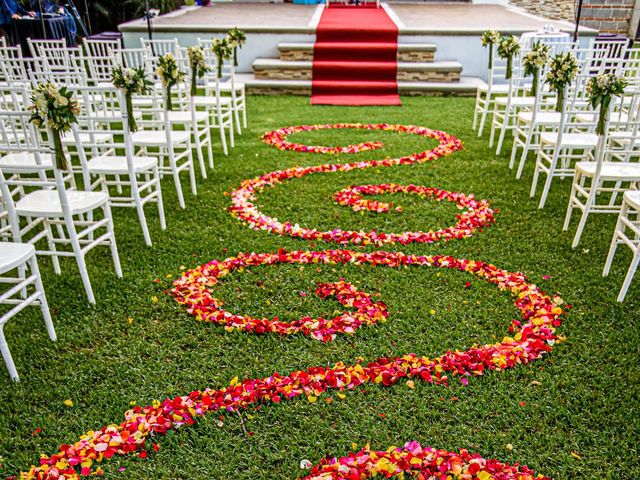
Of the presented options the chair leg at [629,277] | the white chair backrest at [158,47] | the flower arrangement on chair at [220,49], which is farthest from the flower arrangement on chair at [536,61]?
the white chair backrest at [158,47]

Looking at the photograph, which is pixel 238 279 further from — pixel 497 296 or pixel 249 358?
pixel 497 296

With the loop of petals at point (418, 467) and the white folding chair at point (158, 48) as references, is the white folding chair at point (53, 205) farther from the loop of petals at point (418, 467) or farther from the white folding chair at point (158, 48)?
the white folding chair at point (158, 48)

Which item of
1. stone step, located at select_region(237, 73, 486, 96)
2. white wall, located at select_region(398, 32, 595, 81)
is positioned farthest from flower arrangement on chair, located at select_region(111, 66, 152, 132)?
white wall, located at select_region(398, 32, 595, 81)

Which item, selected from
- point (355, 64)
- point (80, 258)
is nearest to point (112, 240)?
point (80, 258)

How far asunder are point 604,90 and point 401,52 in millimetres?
6260

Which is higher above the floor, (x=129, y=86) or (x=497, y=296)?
(x=129, y=86)

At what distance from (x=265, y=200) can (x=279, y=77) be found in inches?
204

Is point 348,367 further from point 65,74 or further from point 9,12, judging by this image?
point 9,12

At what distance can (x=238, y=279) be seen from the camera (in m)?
3.51

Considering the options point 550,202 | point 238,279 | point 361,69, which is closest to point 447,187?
point 550,202

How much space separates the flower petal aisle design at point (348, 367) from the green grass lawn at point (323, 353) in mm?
60

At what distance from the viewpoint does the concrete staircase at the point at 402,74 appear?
29.3 ft

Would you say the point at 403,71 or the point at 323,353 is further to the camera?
the point at 403,71

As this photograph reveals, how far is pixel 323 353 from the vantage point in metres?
2.80
